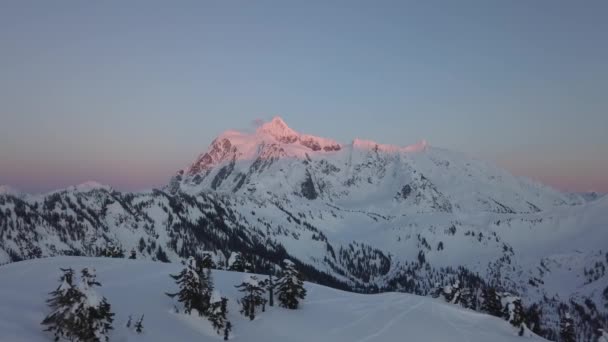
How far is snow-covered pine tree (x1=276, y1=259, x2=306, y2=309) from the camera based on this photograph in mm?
65625

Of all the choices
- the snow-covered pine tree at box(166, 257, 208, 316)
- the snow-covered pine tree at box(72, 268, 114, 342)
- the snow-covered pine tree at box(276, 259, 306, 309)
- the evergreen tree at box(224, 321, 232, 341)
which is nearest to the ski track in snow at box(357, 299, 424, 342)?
the snow-covered pine tree at box(276, 259, 306, 309)

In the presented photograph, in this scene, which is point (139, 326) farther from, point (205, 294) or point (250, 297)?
point (250, 297)

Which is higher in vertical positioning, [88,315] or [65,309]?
[65,309]

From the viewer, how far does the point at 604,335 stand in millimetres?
74875

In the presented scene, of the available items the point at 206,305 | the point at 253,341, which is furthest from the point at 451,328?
the point at 206,305

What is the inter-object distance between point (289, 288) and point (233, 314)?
9979 mm

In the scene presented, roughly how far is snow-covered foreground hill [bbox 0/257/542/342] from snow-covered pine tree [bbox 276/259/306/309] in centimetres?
199

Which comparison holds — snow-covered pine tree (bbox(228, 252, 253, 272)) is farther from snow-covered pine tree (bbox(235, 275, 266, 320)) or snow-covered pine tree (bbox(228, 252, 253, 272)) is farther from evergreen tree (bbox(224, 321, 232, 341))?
evergreen tree (bbox(224, 321, 232, 341))

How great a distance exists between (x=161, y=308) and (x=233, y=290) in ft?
53.4

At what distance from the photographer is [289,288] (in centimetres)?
6556

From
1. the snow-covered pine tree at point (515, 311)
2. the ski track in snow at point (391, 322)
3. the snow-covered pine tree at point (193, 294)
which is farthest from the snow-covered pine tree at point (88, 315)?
the snow-covered pine tree at point (515, 311)

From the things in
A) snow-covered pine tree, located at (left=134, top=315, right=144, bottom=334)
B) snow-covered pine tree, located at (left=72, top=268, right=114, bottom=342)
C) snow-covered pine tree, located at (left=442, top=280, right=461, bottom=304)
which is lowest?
snow-covered pine tree, located at (left=134, top=315, right=144, bottom=334)

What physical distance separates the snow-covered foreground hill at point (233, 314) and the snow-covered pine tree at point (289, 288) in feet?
6.51

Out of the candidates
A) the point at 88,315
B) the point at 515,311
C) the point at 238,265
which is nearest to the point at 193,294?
the point at 88,315
